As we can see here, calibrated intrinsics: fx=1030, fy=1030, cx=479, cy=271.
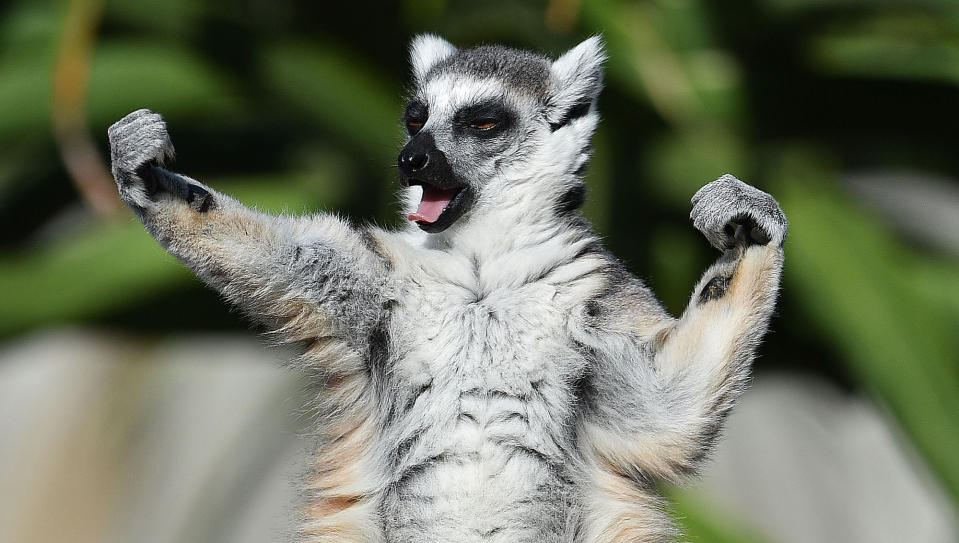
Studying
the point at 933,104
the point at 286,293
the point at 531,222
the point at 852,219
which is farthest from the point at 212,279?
the point at 933,104

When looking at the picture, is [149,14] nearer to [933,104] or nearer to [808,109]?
[808,109]

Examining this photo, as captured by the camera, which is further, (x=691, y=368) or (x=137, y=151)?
(x=691, y=368)

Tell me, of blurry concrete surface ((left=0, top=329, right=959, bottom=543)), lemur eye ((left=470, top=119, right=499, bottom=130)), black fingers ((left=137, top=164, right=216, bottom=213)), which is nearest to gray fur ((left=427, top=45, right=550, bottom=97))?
lemur eye ((left=470, top=119, right=499, bottom=130))

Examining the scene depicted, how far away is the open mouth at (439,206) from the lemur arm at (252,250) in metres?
0.14

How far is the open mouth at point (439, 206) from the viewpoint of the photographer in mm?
1998

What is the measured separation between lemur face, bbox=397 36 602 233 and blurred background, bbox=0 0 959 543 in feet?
4.06

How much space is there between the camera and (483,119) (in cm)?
220

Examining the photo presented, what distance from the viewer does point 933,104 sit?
13.5ft

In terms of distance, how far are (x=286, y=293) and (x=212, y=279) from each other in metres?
0.13

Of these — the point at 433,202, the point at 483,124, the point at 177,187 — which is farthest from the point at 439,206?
the point at 177,187

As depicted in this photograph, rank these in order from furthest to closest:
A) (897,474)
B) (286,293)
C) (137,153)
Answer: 1. (897,474)
2. (286,293)
3. (137,153)

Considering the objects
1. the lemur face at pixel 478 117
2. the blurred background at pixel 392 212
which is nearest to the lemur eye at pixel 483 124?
the lemur face at pixel 478 117

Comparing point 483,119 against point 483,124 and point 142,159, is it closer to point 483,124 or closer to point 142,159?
point 483,124

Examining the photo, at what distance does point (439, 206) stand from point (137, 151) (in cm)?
60
